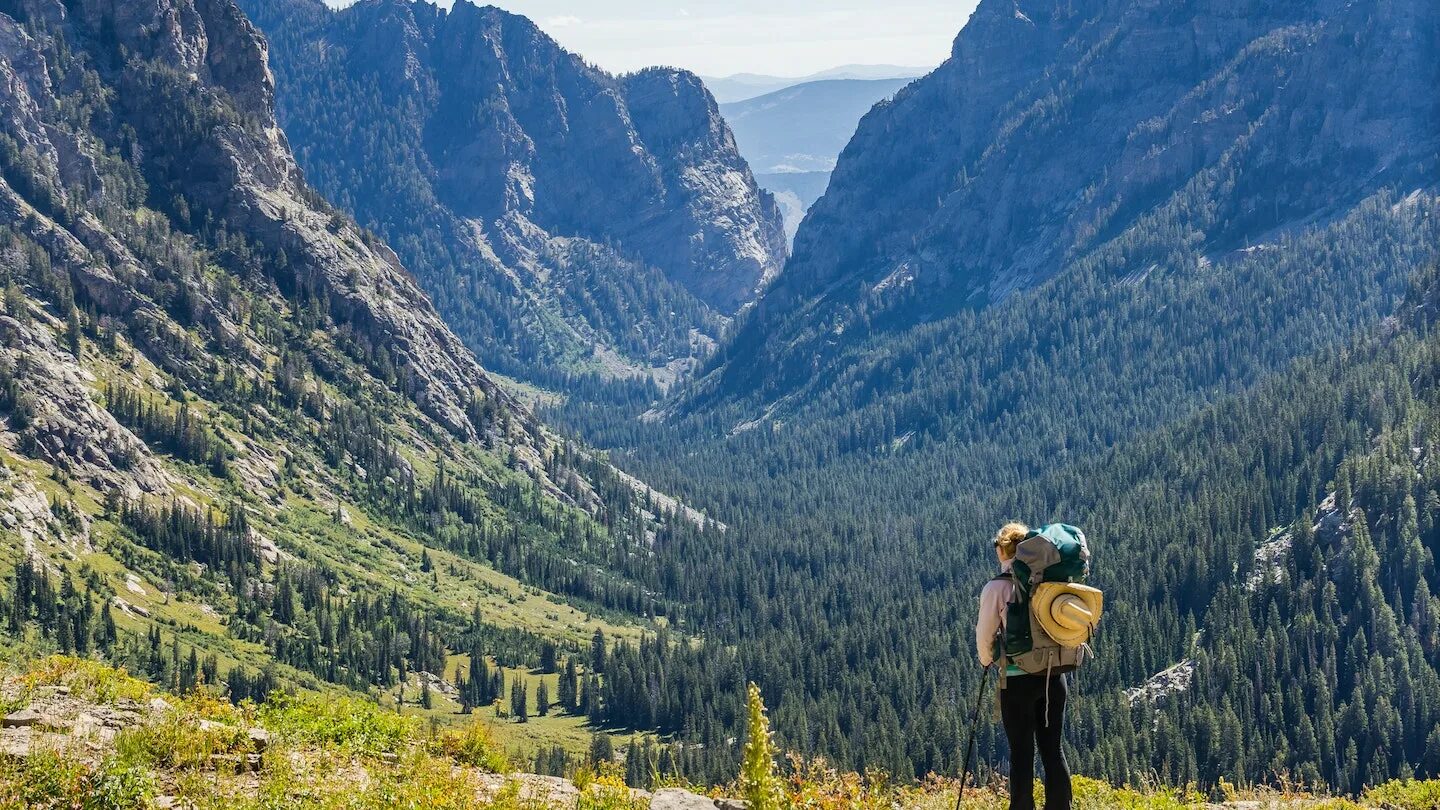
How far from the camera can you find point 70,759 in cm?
2695

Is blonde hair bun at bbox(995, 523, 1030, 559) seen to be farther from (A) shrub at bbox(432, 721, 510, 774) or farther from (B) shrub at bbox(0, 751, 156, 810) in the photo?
(B) shrub at bbox(0, 751, 156, 810)

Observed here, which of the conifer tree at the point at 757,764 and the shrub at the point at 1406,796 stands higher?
the conifer tree at the point at 757,764

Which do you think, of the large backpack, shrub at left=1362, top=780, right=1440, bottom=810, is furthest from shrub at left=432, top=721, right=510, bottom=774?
shrub at left=1362, top=780, right=1440, bottom=810

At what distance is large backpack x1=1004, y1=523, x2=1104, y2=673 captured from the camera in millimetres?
23594

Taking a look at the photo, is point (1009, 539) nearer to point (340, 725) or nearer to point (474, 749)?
point (474, 749)

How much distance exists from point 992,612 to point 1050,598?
1.23 m

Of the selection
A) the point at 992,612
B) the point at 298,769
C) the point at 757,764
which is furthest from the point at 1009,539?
the point at 298,769

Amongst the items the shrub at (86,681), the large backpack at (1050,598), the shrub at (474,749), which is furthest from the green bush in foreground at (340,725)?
the large backpack at (1050,598)

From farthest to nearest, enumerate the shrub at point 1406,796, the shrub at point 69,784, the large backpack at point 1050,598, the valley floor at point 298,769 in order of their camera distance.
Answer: the shrub at point 1406,796 < the valley floor at point 298,769 < the shrub at point 69,784 < the large backpack at point 1050,598

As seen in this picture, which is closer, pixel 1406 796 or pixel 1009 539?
pixel 1009 539

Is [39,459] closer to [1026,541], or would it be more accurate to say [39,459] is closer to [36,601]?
[36,601]

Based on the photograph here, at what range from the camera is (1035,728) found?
2545 centimetres

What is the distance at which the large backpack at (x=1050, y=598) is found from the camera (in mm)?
23594

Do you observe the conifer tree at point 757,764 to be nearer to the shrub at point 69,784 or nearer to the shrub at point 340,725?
the shrub at point 69,784
